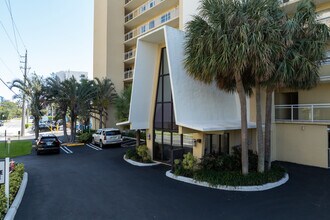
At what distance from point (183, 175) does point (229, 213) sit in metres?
4.32

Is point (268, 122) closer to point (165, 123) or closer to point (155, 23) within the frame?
point (165, 123)

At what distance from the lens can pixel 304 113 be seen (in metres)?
15.1

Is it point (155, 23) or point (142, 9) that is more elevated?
point (142, 9)

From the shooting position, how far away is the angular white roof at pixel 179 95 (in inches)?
492

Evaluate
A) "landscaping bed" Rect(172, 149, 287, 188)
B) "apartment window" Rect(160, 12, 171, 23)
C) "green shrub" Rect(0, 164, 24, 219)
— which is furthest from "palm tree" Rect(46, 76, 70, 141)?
"landscaping bed" Rect(172, 149, 287, 188)

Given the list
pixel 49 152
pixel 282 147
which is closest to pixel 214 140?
pixel 282 147

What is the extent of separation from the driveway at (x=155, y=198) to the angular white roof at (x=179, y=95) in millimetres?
3416

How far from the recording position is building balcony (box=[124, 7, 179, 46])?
27.6 metres

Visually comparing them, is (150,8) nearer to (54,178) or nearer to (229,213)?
(54,178)

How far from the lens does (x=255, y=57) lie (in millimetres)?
9828

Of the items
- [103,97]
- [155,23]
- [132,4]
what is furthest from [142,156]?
[132,4]

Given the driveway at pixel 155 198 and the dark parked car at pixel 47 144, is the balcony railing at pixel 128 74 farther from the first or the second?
the driveway at pixel 155 198

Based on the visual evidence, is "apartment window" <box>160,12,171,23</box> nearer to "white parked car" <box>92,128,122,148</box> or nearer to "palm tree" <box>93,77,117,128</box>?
"palm tree" <box>93,77,117,128</box>

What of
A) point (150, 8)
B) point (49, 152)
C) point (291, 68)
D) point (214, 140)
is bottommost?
point (49, 152)
